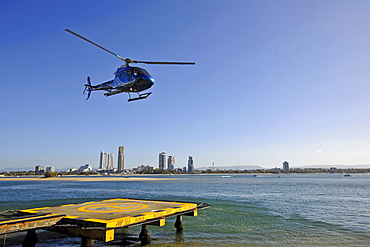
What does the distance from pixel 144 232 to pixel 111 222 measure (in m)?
4.27

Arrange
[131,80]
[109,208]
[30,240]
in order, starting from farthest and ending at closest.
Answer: [131,80] < [109,208] < [30,240]

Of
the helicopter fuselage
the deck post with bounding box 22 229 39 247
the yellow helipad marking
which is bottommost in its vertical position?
the deck post with bounding box 22 229 39 247

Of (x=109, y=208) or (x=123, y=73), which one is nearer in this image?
(x=109, y=208)

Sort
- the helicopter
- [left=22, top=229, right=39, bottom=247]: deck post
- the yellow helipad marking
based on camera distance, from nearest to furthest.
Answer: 1. [left=22, top=229, right=39, bottom=247]: deck post
2. the yellow helipad marking
3. the helicopter

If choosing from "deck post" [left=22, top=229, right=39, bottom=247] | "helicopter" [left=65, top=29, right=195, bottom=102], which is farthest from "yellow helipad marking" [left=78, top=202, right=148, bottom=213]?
"helicopter" [left=65, top=29, right=195, bottom=102]

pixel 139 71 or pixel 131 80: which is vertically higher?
pixel 139 71

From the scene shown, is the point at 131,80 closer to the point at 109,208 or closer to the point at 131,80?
the point at 131,80

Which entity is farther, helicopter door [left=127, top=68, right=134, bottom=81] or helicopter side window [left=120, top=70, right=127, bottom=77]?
helicopter side window [left=120, top=70, right=127, bottom=77]

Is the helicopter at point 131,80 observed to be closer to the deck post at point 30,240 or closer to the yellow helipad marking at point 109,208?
the yellow helipad marking at point 109,208

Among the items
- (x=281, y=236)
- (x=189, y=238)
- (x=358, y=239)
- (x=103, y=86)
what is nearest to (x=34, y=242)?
(x=189, y=238)

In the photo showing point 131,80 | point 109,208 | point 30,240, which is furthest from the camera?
point 131,80

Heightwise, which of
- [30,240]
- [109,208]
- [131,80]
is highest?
[131,80]

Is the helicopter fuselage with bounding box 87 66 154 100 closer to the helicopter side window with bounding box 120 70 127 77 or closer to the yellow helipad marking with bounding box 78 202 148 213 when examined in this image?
the helicopter side window with bounding box 120 70 127 77

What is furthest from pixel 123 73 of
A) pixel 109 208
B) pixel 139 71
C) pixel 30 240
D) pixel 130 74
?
pixel 30 240
